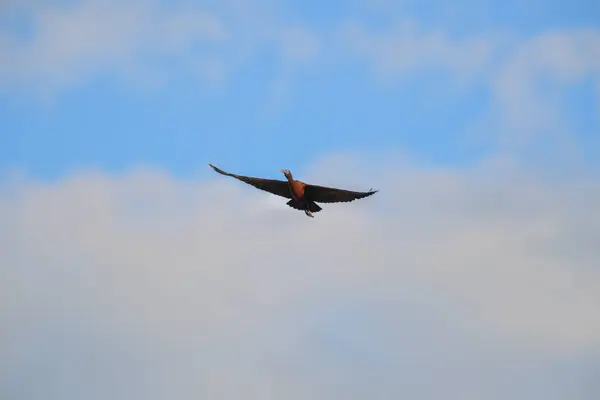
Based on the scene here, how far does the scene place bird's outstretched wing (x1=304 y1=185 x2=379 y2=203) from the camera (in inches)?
2483

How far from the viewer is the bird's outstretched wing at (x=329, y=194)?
6306 centimetres

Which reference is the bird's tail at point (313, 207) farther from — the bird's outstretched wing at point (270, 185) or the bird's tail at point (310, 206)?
the bird's outstretched wing at point (270, 185)

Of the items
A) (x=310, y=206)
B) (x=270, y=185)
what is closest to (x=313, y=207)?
(x=310, y=206)

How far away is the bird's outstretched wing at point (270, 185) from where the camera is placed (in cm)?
6569

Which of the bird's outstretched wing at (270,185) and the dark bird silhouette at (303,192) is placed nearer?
the dark bird silhouette at (303,192)

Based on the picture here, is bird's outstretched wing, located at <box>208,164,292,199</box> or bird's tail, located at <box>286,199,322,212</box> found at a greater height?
bird's outstretched wing, located at <box>208,164,292,199</box>

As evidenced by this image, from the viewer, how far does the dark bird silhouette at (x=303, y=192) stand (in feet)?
207

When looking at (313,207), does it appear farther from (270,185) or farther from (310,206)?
(270,185)

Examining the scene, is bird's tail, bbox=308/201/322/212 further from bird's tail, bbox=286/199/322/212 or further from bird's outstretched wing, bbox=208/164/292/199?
bird's outstretched wing, bbox=208/164/292/199

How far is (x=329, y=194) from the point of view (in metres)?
63.8

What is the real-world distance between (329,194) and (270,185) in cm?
452

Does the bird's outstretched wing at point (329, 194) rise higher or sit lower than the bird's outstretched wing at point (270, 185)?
lower

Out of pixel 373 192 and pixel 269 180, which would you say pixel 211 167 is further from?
pixel 373 192

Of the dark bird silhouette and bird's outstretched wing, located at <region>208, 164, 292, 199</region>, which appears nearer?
the dark bird silhouette
